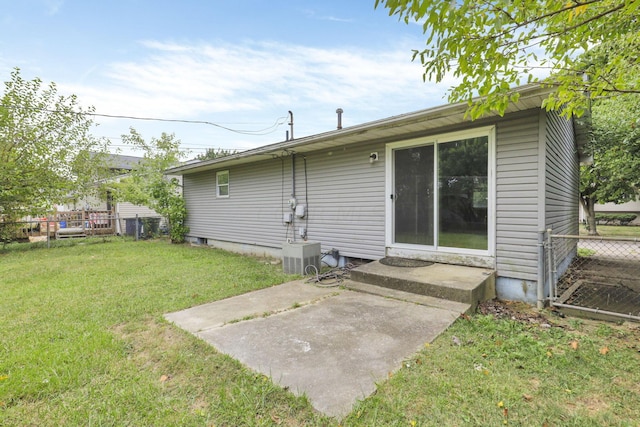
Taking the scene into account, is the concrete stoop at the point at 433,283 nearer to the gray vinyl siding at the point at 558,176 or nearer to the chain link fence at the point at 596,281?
the chain link fence at the point at 596,281

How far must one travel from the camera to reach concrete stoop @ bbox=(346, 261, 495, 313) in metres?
3.40

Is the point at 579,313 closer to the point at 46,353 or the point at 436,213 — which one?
the point at 436,213

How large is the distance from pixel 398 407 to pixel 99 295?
4.38 meters

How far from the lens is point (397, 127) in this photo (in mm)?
4539

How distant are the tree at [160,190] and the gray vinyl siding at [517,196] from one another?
9.61 metres

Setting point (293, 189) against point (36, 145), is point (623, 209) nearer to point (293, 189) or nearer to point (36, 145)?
point (293, 189)

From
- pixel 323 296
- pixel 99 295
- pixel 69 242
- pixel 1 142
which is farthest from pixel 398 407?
pixel 69 242

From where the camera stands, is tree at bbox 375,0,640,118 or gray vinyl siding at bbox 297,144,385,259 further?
gray vinyl siding at bbox 297,144,385,259

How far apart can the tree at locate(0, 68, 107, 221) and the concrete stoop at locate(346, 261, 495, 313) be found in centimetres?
1023

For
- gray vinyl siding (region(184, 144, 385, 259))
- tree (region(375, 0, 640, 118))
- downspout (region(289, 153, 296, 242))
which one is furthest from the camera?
downspout (region(289, 153, 296, 242))

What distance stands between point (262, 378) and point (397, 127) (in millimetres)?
3827

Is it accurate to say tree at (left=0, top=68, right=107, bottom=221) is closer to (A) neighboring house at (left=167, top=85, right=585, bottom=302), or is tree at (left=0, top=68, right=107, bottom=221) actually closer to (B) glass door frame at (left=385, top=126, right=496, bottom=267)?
(A) neighboring house at (left=167, top=85, right=585, bottom=302)

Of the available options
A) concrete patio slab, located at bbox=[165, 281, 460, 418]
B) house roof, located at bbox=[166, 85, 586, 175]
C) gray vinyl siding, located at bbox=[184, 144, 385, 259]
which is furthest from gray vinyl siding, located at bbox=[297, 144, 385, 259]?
concrete patio slab, located at bbox=[165, 281, 460, 418]

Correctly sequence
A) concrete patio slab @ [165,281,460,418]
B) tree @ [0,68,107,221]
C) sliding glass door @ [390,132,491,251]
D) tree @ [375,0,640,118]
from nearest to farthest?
tree @ [375,0,640,118] → concrete patio slab @ [165,281,460,418] → sliding glass door @ [390,132,491,251] → tree @ [0,68,107,221]
